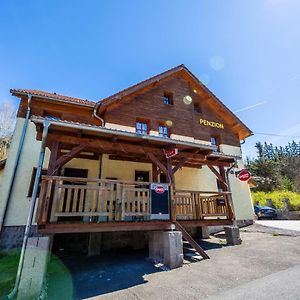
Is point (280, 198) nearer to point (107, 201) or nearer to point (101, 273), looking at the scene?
point (107, 201)

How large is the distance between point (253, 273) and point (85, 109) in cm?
992

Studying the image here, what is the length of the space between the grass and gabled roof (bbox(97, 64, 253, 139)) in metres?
7.38

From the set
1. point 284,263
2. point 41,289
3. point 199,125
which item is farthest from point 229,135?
point 41,289

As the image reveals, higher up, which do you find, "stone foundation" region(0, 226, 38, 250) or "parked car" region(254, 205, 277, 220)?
"parked car" region(254, 205, 277, 220)

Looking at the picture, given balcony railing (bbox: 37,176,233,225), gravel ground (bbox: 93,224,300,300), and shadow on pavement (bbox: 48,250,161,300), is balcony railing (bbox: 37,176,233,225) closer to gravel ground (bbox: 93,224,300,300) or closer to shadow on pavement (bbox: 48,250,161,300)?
shadow on pavement (bbox: 48,250,161,300)

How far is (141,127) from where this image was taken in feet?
38.6

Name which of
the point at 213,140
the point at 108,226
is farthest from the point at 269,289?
the point at 213,140

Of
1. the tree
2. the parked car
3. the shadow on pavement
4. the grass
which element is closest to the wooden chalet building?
the grass

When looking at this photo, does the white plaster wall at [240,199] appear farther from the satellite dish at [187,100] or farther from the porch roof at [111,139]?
the porch roof at [111,139]

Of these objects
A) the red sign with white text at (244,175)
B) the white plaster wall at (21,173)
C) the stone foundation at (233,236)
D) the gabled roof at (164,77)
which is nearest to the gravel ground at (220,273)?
the stone foundation at (233,236)

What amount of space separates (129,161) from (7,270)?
20.7 feet

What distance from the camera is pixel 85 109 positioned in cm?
1073

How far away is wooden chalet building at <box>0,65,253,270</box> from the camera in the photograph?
5.88 m

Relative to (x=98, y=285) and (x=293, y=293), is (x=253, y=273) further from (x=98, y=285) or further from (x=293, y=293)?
(x=98, y=285)
